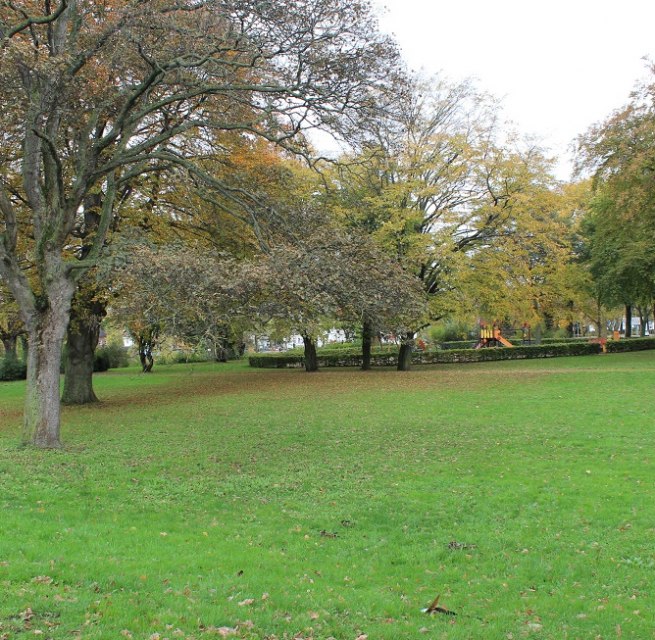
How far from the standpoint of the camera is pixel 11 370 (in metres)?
34.3

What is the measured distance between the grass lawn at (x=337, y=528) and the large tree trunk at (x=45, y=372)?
21.5 inches

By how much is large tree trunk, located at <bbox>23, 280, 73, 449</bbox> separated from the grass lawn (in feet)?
1.79

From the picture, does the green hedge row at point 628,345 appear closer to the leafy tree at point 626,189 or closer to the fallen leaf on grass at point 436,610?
the leafy tree at point 626,189

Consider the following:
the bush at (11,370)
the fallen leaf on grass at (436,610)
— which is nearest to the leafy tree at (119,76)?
the fallen leaf on grass at (436,610)

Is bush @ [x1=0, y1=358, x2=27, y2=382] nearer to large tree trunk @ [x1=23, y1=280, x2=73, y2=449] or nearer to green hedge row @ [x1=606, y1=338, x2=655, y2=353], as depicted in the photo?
large tree trunk @ [x1=23, y1=280, x2=73, y2=449]

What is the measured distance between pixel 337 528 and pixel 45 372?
6.61 meters

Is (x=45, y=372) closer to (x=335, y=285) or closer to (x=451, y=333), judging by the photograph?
(x=335, y=285)

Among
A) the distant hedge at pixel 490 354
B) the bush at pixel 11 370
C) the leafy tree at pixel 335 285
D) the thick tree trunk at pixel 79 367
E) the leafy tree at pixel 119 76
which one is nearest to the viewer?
the leafy tree at pixel 335 285

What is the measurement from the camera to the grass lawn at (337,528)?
4.66m

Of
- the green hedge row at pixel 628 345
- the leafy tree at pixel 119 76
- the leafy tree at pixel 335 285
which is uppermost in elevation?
the leafy tree at pixel 119 76

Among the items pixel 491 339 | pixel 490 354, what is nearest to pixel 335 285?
pixel 490 354

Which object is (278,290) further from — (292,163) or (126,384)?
(126,384)

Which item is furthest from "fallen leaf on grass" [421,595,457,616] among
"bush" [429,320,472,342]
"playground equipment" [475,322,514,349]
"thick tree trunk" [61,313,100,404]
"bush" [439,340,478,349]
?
"bush" [429,320,472,342]

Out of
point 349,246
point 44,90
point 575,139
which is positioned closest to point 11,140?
point 44,90
